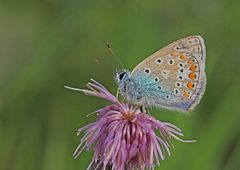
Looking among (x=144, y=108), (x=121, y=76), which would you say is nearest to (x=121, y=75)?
(x=121, y=76)

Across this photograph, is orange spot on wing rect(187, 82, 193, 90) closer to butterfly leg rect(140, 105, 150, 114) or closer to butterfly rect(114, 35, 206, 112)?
butterfly rect(114, 35, 206, 112)

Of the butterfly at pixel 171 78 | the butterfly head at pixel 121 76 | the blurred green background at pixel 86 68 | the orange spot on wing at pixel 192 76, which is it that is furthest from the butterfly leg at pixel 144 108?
the blurred green background at pixel 86 68

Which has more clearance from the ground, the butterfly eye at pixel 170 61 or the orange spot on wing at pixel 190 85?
the butterfly eye at pixel 170 61

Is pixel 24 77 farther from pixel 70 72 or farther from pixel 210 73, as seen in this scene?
pixel 210 73

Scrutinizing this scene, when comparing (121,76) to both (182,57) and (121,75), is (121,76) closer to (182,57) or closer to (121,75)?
(121,75)

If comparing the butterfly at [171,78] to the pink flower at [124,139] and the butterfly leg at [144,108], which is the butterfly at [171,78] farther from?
the pink flower at [124,139]
